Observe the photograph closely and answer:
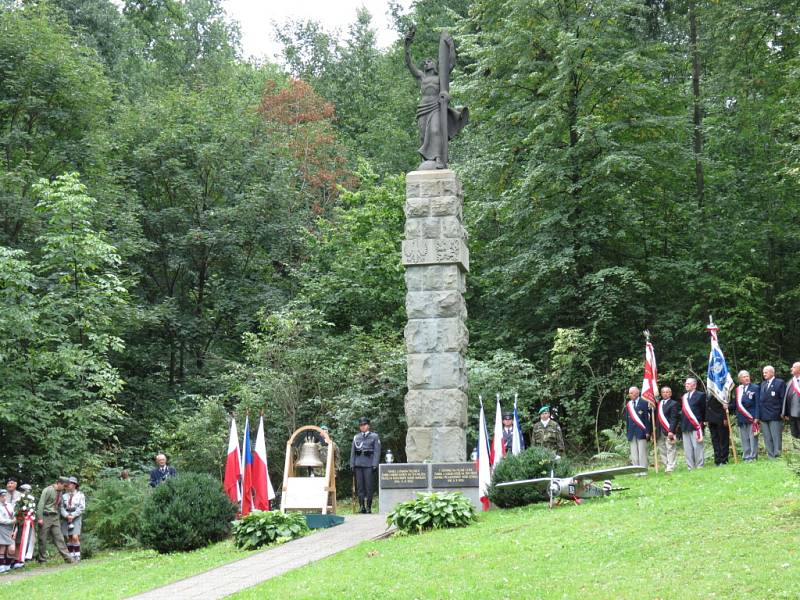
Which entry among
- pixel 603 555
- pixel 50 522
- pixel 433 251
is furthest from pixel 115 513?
pixel 603 555

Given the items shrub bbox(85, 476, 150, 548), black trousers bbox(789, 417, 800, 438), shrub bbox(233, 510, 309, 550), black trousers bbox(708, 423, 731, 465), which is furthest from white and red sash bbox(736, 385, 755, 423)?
shrub bbox(85, 476, 150, 548)

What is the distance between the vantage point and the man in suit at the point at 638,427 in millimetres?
18016

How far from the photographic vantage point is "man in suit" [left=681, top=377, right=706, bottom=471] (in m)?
17.2

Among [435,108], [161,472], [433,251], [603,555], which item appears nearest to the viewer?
[603,555]

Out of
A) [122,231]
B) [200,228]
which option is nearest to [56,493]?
[122,231]

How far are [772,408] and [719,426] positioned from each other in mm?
1088

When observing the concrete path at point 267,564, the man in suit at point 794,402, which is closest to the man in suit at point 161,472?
the concrete path at point 267,564

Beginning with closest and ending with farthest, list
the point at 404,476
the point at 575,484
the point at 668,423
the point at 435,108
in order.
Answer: the point at 575,484 → the point at 404,476 → the point at 435,108 → the point at 668,423

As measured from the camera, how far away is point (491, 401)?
901 inches

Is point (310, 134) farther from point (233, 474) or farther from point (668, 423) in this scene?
point (668, 423)

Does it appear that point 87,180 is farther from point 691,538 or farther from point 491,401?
point 691,538

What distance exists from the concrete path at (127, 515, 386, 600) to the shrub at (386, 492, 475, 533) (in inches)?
19.2

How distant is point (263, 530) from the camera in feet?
46.6

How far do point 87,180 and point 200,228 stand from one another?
410 centimetres
